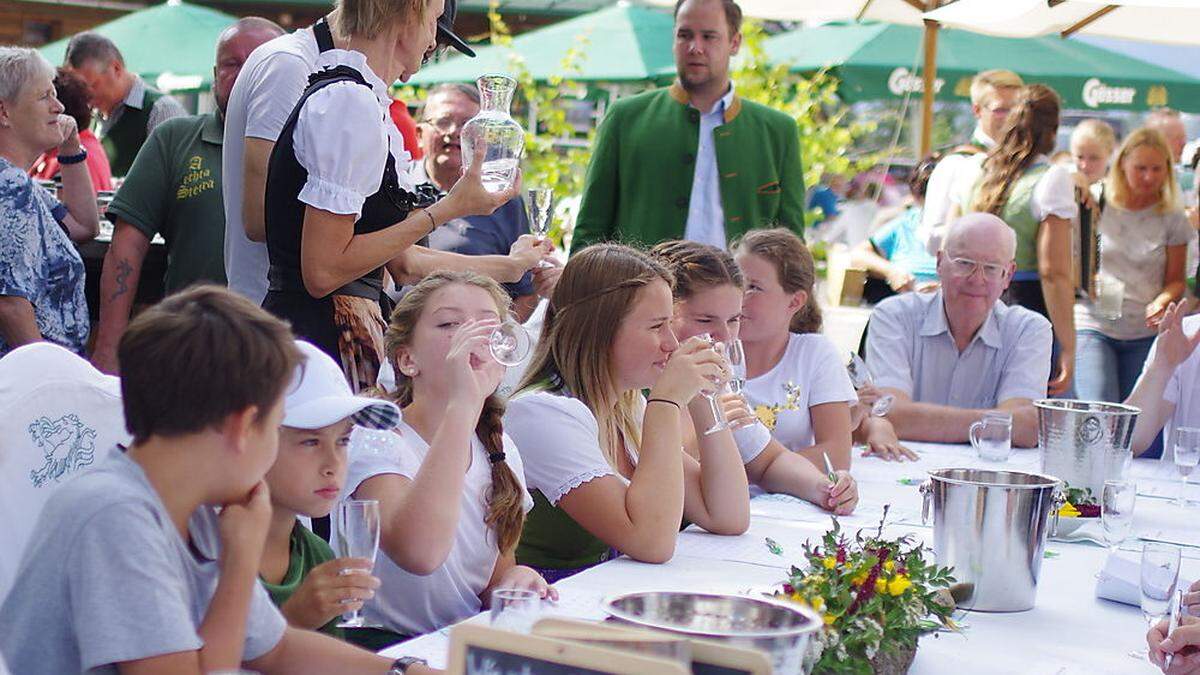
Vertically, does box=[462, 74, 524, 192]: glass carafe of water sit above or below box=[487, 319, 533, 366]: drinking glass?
above

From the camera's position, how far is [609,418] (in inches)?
114

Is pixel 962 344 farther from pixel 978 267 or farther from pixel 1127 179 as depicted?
pixel 1127 179

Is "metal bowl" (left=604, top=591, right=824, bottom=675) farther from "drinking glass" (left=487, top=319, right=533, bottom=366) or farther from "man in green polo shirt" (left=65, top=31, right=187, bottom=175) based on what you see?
"man in green polo shirt" (left=65, top=31, right=187, bottom=175)

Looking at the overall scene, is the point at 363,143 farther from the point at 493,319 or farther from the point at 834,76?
the point at 834,76

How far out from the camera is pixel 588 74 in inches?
405

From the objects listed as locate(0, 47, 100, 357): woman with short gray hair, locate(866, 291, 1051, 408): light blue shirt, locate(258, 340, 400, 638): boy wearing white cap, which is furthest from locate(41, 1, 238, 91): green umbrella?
locate(258, 340, 400, 638): boy wearing white cap

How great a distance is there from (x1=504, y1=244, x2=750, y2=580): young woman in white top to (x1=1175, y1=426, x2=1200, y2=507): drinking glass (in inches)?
51.5

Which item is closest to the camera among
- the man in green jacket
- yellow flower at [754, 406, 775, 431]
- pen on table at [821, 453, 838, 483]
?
pen on table at [821, 453, 838, 483]

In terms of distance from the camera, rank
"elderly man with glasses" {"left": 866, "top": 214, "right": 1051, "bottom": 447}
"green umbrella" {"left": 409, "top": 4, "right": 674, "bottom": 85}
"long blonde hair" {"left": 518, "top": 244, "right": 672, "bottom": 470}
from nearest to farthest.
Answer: "long blonde hair" {"left": 518, "top": 244, "right": 672, "bottom": 470} < "elderly man with glasses" {"left": 866, "top": 214, "right": 1051, "bottom": 447} < "green umbrella" {"left": 409, "top": 4, "right": 674, "bottom": 85}

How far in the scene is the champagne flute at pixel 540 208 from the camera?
10.9 ft

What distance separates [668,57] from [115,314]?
277 inches

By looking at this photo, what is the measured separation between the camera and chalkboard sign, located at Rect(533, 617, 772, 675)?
1201mm

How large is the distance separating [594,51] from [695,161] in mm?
5932

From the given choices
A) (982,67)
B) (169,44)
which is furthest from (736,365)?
(169,44)
